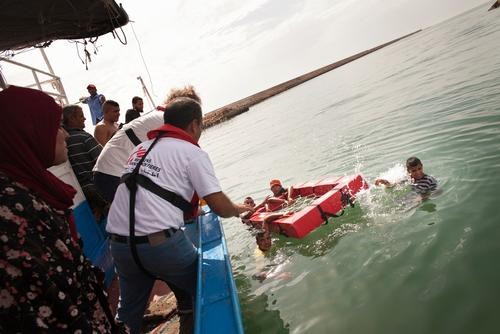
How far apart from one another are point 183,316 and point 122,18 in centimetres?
380

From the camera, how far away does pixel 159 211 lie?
267cm

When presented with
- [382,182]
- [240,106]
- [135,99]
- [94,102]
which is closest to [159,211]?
[135,99]

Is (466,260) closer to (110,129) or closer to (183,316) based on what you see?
(183,316)

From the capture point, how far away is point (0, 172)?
4.95 ft

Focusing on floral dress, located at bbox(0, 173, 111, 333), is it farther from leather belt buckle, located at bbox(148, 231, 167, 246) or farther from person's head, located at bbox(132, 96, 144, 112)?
person's head, located at bbox(132, 96, 144, 112)

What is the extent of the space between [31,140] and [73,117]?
12.5ft

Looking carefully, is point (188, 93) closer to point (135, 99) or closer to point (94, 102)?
point (135, 99)

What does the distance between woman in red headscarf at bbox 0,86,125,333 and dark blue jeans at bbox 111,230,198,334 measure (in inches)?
35.2

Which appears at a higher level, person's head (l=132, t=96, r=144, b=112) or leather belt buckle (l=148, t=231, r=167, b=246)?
person's head (l=132, t=96, r=144, b=112)

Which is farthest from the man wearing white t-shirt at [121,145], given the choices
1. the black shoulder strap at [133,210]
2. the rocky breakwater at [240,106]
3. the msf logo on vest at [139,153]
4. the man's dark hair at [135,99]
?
the rocky breakwater at [240,106]

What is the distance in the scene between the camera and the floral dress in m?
1.40

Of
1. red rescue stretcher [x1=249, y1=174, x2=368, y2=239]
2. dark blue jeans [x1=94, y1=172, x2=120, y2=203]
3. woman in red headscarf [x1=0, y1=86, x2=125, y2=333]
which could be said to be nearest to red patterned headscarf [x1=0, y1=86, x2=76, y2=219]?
woman in red headscarf [x1=0, y1=86, x2=125, y2=333]

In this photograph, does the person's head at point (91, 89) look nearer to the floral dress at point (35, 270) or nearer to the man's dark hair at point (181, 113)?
the man's dark hair at point (181, 113)

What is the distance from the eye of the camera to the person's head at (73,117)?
5031mm
